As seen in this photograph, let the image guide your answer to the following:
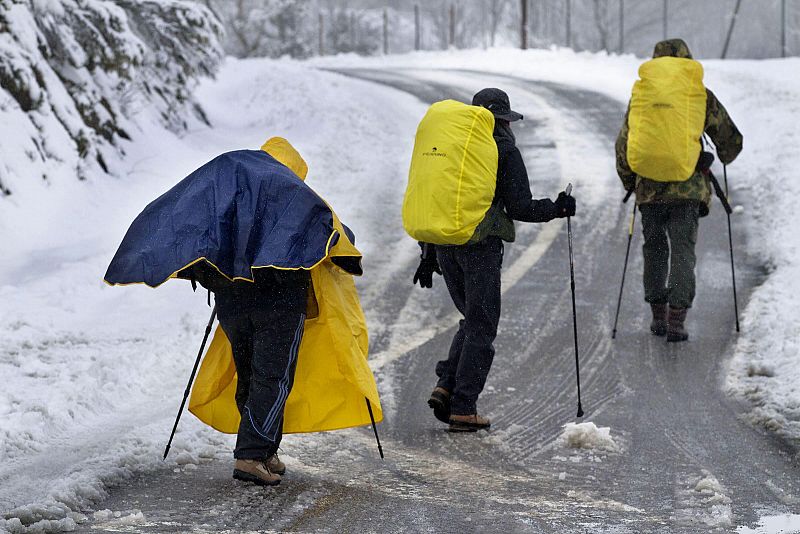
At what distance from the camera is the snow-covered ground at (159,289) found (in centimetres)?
564

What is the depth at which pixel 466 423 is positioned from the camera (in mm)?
6227

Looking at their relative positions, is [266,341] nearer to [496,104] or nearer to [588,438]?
[588,438]

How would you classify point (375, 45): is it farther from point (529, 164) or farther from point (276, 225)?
point (276, 225)

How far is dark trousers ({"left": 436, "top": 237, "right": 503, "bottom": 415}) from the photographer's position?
6.14m

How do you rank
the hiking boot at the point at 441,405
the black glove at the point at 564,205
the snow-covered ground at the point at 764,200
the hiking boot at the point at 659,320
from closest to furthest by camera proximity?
1. the black glove at the point at 564,205
2. the hiking boot at the point at 441,405
3. the snow-covered ground at the point at 764,200
4. the hiking boot at the point at 659,320

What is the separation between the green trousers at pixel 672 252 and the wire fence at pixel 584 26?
47.1 metres

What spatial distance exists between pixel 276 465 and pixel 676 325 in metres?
4.06

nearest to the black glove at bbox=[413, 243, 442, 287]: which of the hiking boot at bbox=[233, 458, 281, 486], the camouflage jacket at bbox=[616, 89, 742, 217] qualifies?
the hiking boot at bbox=[233, 458, 281, 486]

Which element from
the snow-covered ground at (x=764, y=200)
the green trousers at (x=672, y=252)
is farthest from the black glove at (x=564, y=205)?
the green trousers at (x=672, y=252)

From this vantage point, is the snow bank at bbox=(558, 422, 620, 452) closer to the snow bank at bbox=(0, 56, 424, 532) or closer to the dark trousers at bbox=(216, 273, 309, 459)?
the snow bank at bbox=(0, 56, 424, 532)

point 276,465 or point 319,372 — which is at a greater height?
point 319,372

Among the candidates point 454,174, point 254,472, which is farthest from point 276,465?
point 454,174

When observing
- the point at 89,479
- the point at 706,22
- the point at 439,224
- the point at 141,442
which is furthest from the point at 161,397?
the point at 706,22

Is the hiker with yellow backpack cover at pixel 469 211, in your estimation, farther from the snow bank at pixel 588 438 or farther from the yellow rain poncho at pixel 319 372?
the yellow rain poncho at pixel 319 372
